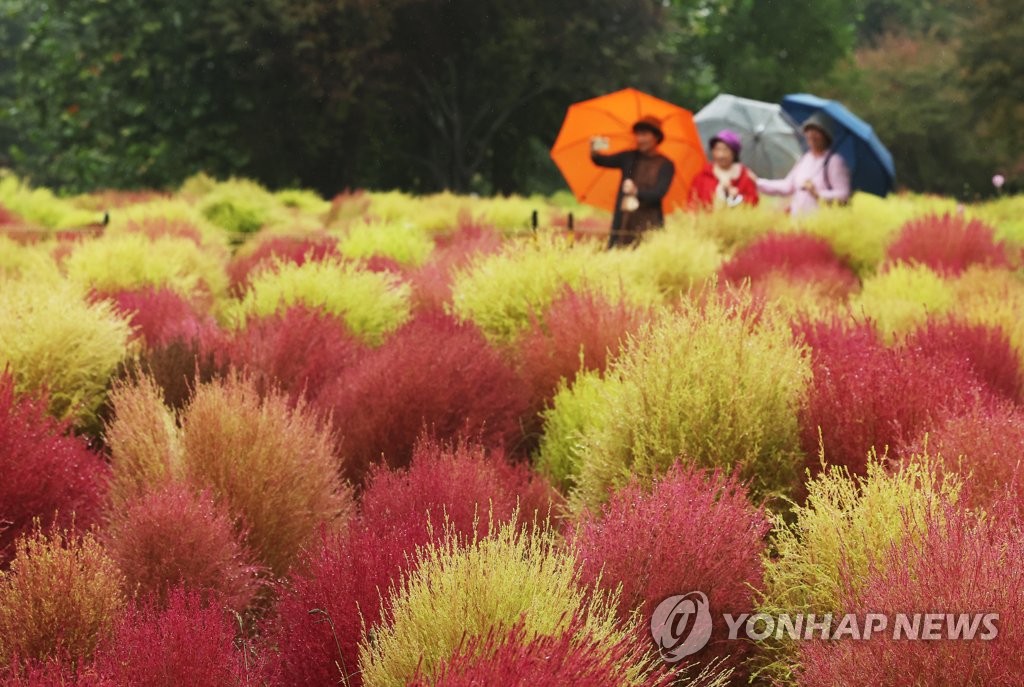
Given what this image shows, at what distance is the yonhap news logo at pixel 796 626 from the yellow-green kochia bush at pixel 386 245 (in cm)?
754

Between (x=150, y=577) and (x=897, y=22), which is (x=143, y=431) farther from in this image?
(x=897, y=22)

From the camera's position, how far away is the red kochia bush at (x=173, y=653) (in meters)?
2.83

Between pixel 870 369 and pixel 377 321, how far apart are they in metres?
3.66

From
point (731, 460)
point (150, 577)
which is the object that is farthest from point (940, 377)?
point (150, 577)

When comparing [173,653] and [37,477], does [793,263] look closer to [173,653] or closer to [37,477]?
[37,477]

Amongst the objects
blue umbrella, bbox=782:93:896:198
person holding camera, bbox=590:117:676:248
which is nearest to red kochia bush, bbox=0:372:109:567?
person holding camera, bbox=590:117:676:248

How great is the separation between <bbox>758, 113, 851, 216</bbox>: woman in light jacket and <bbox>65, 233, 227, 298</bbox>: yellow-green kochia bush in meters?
6.14

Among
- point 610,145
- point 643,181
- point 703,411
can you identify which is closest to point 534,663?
point 703,411

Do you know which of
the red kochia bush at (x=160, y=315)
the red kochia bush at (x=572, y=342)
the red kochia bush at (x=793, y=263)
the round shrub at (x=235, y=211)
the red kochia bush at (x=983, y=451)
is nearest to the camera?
the red kochia bush at (x=983, y=451)

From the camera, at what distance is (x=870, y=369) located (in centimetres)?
452

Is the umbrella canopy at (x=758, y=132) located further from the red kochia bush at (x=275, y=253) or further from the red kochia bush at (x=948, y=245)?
the red kochia bush at (x=275, y=253)

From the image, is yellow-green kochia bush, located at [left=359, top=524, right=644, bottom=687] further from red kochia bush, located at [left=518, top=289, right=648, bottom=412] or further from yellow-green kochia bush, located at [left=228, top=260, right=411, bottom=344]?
yellow-green kochia bush, located at [left=228, top=260, right=411, bottom=344]

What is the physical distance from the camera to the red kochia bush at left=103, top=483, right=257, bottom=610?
362 cm

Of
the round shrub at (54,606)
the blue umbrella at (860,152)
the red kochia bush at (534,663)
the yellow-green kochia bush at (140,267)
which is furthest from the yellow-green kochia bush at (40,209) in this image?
the red kochia bush at (534,663)
